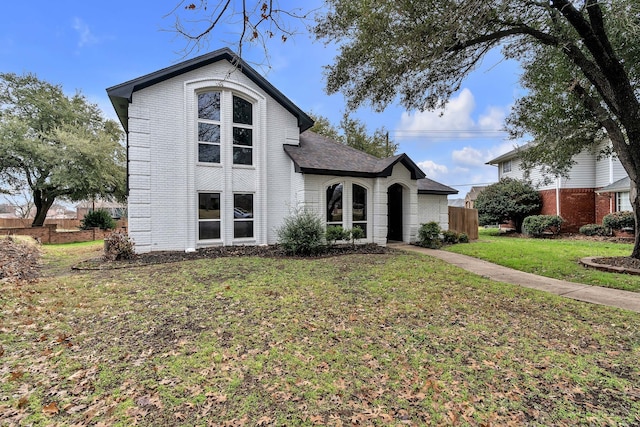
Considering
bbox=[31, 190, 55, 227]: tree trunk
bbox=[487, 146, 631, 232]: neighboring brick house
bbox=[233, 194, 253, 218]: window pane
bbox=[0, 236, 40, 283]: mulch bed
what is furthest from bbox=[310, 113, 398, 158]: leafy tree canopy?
bbox=[0, 236, 40, 283]: mulch bed

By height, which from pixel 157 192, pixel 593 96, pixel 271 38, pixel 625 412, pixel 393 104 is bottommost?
pixel 625 412

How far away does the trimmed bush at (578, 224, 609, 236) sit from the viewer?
18.2m

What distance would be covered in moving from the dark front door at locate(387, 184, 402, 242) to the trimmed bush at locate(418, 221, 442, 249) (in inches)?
58.3

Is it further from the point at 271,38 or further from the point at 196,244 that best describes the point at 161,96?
the point at 271,38

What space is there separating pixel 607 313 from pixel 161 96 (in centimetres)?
1394

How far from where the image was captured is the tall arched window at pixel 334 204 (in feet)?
42.5

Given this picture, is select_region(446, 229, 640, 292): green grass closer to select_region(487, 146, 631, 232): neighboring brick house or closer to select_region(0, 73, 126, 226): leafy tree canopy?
select_region(487, 146, 631, 232): neighboring brick house

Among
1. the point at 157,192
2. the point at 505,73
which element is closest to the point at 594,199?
the point at 505,73

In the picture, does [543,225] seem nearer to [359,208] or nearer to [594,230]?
[594,230]

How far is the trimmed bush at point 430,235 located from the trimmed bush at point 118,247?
11.8 meters

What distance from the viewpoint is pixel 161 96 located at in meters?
11.1

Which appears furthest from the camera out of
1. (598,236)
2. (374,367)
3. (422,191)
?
(598,236)

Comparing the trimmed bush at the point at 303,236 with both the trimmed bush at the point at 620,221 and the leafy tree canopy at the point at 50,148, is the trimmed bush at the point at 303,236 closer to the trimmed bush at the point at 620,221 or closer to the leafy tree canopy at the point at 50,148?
the leafy tree canopy at the point at 50,148

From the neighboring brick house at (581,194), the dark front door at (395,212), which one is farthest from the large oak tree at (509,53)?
the neighboring brick house at (581,194)
